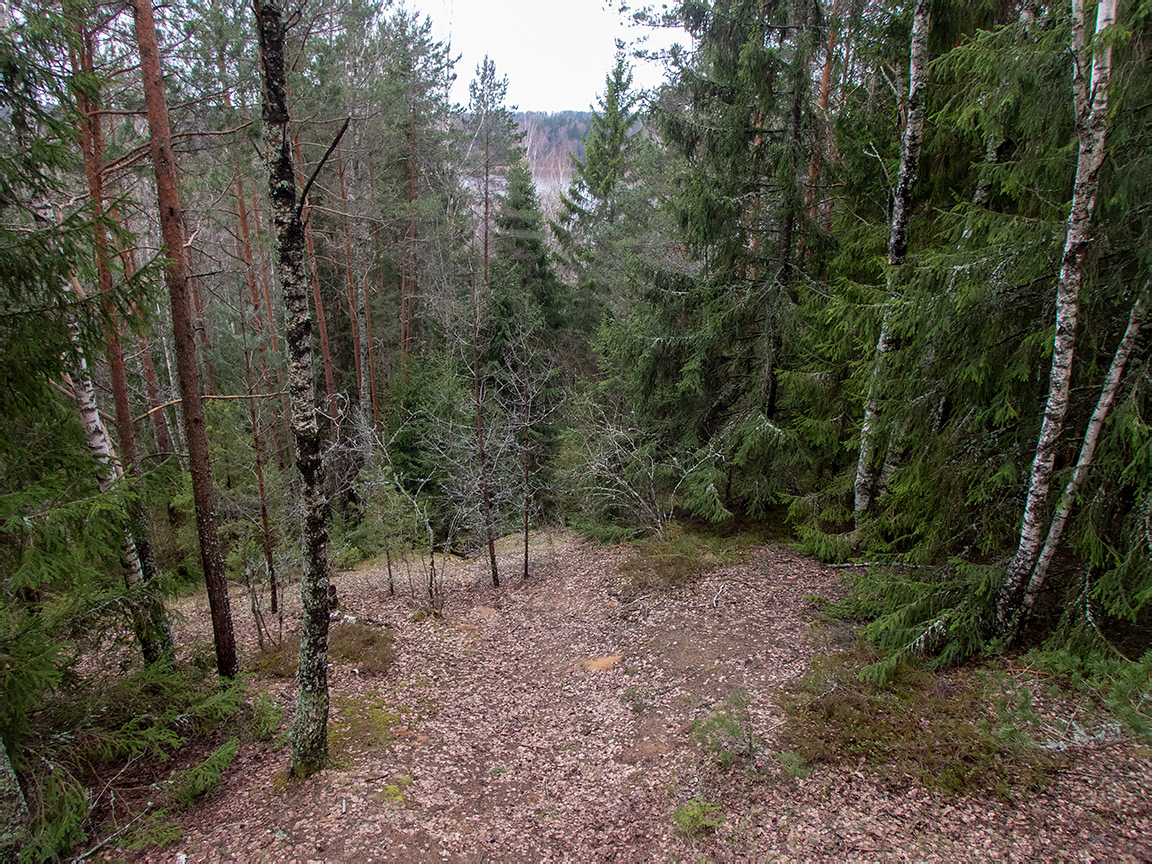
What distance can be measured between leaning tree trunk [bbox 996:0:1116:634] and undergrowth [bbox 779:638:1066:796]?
3.73 feet

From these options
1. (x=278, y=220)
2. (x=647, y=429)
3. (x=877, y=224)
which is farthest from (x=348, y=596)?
(x=877, y=224)

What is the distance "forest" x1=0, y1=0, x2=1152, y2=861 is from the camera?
435 centimetres

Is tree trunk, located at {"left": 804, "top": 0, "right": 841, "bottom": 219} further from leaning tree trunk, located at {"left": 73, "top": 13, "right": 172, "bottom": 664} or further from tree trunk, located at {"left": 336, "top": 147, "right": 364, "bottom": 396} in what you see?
tree trunk, located at {"left": 336, "top": 147, "right": 364, "bottom": 396}

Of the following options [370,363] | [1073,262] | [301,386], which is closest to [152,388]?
[370,363]

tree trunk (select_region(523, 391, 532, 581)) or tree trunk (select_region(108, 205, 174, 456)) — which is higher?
tree trunk (select_region(108, 205, 174, 456))

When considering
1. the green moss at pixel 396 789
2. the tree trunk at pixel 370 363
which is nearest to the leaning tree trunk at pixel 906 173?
the green moss at pixel 396 789

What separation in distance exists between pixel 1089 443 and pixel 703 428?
723 centimetres

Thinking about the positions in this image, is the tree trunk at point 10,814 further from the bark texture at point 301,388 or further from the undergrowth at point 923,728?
the undergrowth at point 923,728

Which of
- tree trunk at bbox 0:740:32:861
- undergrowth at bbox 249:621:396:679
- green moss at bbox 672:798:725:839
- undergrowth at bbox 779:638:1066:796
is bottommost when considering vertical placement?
undergrowth at bbox 249:621:396:679

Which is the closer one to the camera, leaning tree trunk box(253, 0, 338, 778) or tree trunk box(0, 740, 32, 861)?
tree trunk box(0, 740, 32, 861)

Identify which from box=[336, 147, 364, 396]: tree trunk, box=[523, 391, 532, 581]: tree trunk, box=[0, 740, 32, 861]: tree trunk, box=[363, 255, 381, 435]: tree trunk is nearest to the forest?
box=[0, 740, 32, 861]: tree trunk

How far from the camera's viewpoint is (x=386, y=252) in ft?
66.5

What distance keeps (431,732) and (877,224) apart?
9.23 m

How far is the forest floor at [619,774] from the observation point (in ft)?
13.1
